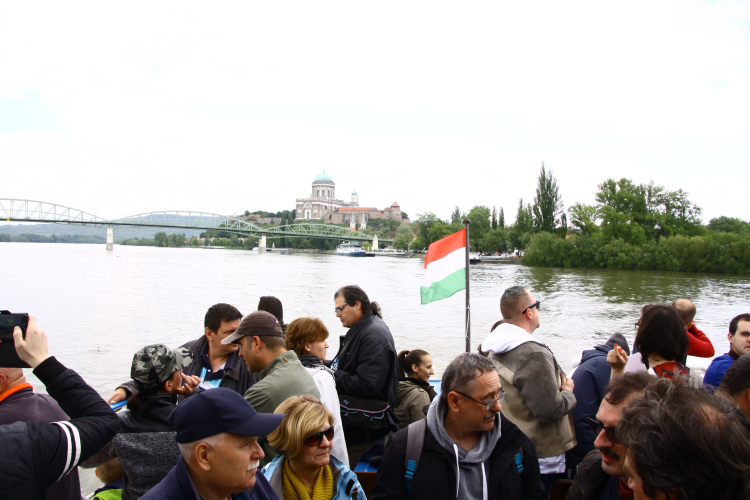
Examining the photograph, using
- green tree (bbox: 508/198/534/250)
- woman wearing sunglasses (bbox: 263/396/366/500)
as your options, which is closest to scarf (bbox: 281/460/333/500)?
woman wearing sunglasses (bbox: 263/396/366/500)

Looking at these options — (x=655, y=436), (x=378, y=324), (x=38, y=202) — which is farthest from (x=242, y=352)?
(x=38, y=202)

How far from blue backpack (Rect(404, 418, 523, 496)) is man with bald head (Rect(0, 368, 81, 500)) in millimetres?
Result: 1268

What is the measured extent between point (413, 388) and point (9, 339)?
2564 mm

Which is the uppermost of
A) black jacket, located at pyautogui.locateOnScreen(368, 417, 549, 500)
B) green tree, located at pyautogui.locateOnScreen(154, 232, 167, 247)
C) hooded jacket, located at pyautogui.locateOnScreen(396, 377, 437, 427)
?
green tree, located at pyautogui.locateOnScreen(154, 232, 167, 247)

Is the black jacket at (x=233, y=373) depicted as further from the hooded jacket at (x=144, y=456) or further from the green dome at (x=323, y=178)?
the green dome at (x=323, y=178)

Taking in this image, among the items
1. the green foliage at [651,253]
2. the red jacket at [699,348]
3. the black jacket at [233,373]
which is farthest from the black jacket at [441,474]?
the green foliage at [651,253]

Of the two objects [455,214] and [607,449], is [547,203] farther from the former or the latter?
[607,449]

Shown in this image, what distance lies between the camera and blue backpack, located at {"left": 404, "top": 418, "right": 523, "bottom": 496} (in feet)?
6.31

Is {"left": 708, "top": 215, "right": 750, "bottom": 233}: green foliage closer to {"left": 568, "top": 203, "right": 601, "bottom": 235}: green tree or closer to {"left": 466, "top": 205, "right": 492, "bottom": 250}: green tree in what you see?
{"left": 568, "top": 203, "right": 601, "bottom": 235}: green tree

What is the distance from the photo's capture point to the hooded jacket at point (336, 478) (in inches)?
A: 78.0

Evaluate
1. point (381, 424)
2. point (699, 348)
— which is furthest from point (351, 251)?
point (381, 424)

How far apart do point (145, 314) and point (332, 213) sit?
141214mm

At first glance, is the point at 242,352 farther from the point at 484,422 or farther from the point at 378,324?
the point at 484,422

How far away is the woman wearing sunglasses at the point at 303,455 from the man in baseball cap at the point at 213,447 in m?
0.43
